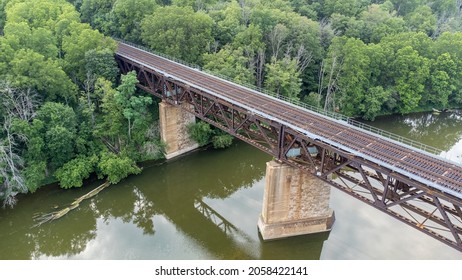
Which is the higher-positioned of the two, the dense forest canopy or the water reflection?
the dense forest canopy

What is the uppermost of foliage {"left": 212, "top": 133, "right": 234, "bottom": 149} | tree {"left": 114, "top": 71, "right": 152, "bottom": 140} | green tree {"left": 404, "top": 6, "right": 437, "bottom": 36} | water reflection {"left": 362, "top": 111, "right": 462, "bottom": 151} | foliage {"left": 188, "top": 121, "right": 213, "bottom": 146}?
green tree {"left": 404, "top": 6, "right": 437, "bottom": 36}

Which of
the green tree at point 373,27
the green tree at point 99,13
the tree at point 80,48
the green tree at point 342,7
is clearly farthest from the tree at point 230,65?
the green tree at point 342,7

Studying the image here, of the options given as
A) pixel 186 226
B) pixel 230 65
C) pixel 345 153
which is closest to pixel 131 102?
pixel 230 65

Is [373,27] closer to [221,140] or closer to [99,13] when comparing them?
[221,140]

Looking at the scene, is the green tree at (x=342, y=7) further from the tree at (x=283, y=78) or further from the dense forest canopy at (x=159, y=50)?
the tree at (x=283, y=78)

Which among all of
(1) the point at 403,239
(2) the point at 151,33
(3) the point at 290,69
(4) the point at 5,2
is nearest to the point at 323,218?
(1) the point at 403,239

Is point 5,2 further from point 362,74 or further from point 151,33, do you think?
point 362,74

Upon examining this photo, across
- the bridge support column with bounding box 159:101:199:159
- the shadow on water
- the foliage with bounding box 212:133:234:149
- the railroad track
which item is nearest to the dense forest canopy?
the foliage with bounding box 212:133:234:149

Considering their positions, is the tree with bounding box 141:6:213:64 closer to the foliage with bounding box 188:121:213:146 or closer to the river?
the foliage with bounding box 188:121:213:146
